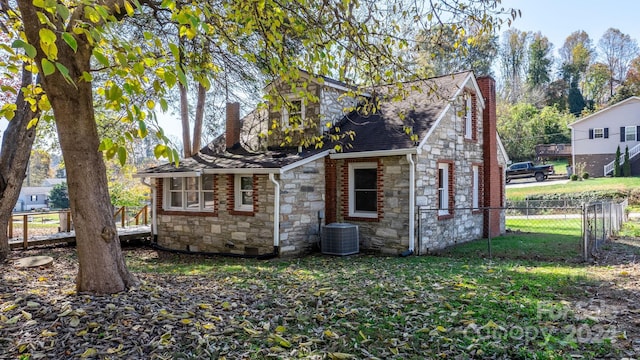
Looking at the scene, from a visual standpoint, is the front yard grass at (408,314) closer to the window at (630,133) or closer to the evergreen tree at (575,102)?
the window at (630,133)

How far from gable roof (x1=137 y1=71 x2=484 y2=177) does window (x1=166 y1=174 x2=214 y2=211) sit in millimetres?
512

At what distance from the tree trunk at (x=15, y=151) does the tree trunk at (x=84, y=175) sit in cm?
514

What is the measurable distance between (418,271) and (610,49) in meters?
60.2

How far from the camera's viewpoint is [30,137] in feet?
30.4

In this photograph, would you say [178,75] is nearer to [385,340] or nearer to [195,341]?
[195,341]

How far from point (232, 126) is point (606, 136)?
1223 inches

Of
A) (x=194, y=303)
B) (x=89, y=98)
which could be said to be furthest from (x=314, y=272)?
(x=89, y=98)

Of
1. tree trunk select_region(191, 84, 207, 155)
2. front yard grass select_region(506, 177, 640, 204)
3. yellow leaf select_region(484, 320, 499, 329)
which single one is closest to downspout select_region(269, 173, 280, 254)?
yellow leaf select_region(484, 320, 499, 329)

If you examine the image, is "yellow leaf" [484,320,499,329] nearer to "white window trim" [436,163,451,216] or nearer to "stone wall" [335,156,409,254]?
"stone wall" [335,156,409,254]

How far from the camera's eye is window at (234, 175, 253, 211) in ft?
40.0

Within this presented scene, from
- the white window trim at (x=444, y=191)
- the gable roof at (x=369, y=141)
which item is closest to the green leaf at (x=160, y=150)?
the gable roof at (x=369, y=141)

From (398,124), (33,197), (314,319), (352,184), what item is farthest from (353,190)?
(33,197)

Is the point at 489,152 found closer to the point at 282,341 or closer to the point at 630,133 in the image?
the point at 282,341

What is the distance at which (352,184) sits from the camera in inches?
476
